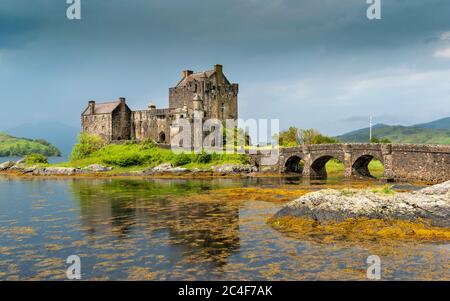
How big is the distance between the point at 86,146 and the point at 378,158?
5421 cm

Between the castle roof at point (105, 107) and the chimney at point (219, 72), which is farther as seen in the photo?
the castle roof at point (105, 107)

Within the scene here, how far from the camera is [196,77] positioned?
83938mm

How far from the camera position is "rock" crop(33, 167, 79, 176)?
74125 millimetres

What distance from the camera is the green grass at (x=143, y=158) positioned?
236 feet

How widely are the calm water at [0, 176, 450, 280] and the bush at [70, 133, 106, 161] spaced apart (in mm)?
54792

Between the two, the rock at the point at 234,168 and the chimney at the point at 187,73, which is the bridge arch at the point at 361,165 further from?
the chimney at the point at 187,73

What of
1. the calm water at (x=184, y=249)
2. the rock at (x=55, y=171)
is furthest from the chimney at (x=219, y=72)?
the calm water at (x=184, y=249)

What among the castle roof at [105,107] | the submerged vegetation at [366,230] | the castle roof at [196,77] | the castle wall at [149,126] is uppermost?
the castle roof at [196,77]

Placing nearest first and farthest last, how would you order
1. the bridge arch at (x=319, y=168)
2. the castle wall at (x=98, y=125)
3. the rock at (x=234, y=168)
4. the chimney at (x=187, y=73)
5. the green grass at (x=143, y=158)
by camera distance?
the bridge arch at (x=319, y=168) → the rock at (x=234, y=168) → the green grass at (x=143, y=158) → the chimney at (x=187, y=73) → the castle wall at (x=98, y=125)

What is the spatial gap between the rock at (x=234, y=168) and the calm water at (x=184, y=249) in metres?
34.9

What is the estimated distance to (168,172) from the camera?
69875 mm

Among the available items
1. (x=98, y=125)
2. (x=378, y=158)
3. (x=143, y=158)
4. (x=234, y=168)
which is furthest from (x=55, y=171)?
(x=378, y=158)

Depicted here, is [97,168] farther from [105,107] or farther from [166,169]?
[105,107]
